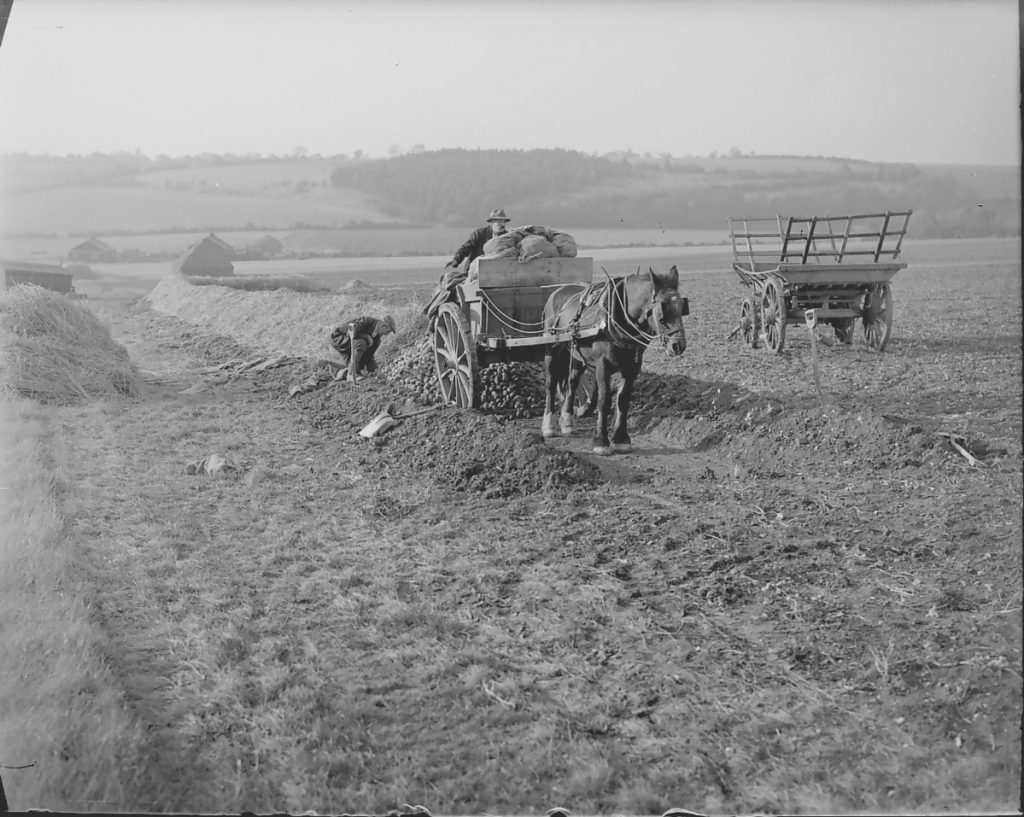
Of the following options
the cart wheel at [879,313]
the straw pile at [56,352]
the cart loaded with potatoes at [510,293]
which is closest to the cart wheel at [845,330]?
the cart wheel at [879,313]

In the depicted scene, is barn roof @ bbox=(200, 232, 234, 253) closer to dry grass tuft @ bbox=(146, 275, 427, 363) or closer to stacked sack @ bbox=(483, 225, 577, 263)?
dry grass tuft @ bbox=(146, 275, 427, 363)

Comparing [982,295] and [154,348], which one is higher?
[982,295]

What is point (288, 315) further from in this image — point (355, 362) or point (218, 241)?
point (218, 241)

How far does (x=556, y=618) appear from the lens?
3.98 metres

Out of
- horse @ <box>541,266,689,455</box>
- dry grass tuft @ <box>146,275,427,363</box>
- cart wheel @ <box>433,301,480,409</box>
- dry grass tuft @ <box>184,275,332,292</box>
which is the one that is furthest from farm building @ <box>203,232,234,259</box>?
horse @ <box>541,266,689,455</box>


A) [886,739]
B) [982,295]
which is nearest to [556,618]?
[886,739]

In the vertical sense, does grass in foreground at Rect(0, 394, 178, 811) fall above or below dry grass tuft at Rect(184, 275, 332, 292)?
above

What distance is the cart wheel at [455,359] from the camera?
27.9 feet

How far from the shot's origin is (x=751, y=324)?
1337 centimetres

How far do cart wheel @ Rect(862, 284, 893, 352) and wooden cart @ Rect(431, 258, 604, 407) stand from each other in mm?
5543

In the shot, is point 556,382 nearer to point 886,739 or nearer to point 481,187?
Answer: point 481,187

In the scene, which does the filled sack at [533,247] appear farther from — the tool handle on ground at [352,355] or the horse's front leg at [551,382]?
the tool handle on ground at [352,355]

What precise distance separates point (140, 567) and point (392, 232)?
4.01m

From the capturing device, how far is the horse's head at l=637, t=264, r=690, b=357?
634 centimetres
